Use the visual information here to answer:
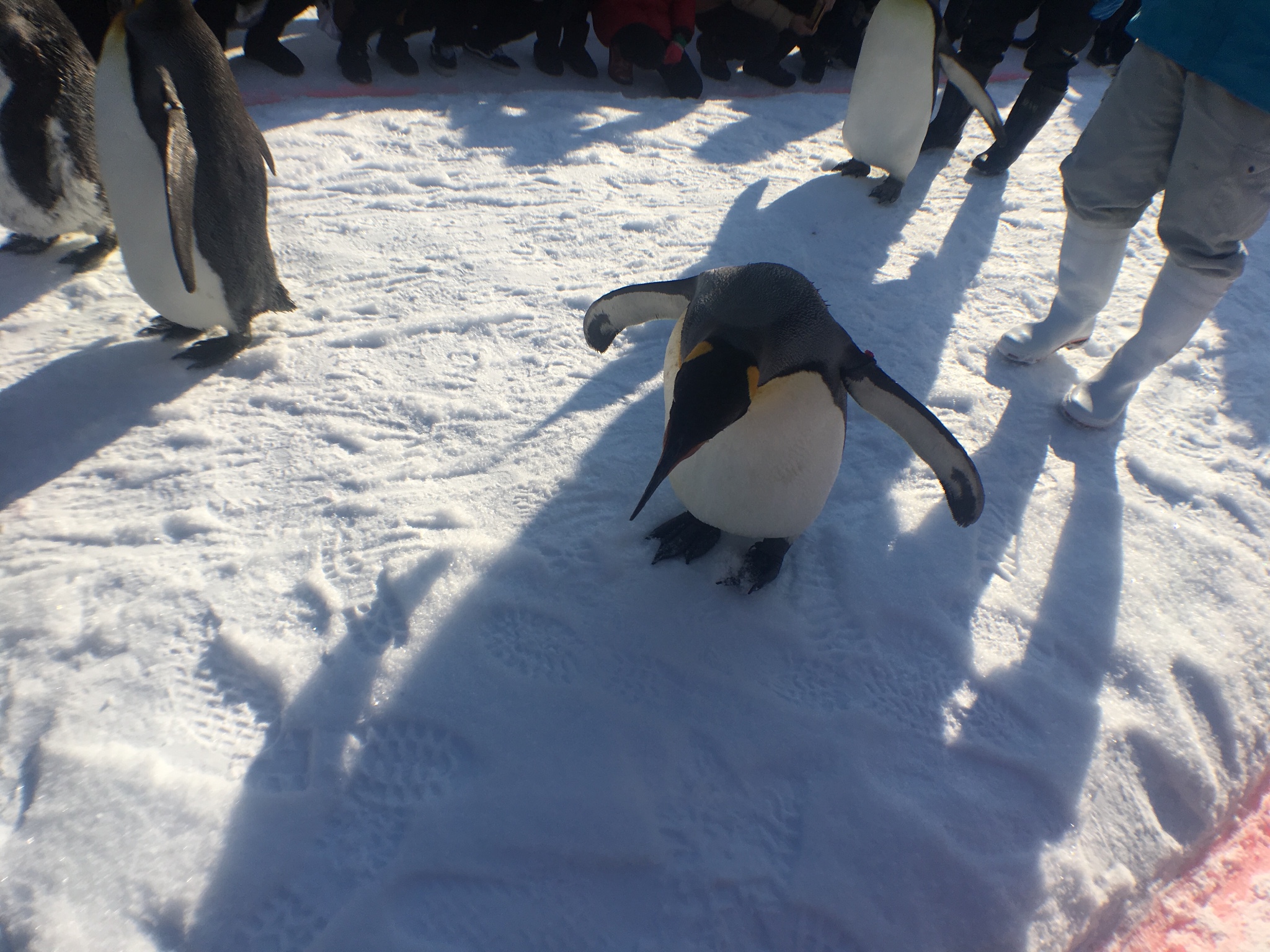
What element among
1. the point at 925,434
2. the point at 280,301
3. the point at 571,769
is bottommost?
the point at 571,769

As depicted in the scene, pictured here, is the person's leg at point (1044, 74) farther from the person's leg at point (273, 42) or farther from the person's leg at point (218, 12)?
the person's leg at point (218, 12)

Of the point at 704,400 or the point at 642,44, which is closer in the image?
the point at 704,400

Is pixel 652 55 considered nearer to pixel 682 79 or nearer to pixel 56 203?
pixel 682 79

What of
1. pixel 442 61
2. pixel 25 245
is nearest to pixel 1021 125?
pixel 442 61

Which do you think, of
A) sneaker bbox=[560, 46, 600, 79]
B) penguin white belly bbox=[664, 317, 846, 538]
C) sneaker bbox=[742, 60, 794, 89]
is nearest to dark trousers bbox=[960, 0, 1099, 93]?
sneaker bbox=[742, 60, 794, 89]

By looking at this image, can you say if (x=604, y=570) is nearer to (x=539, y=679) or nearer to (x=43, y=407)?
(x=539, y=679)

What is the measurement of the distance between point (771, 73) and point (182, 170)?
2.99 m

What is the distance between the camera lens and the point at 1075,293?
158cm

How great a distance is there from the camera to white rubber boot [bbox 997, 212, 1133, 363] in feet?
4.89

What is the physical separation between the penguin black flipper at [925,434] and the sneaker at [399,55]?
286cm

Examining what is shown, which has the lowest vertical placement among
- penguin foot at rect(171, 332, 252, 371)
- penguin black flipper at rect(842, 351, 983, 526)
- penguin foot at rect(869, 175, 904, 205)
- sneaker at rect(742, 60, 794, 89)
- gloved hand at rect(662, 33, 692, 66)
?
penguin foot at rect(171, 332, 252, 371)

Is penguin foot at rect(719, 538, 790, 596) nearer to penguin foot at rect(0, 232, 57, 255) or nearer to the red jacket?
penguin foot at rect(0, 232, 57, 255)

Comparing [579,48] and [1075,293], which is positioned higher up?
[579,48]

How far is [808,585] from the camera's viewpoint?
3.94 ft
